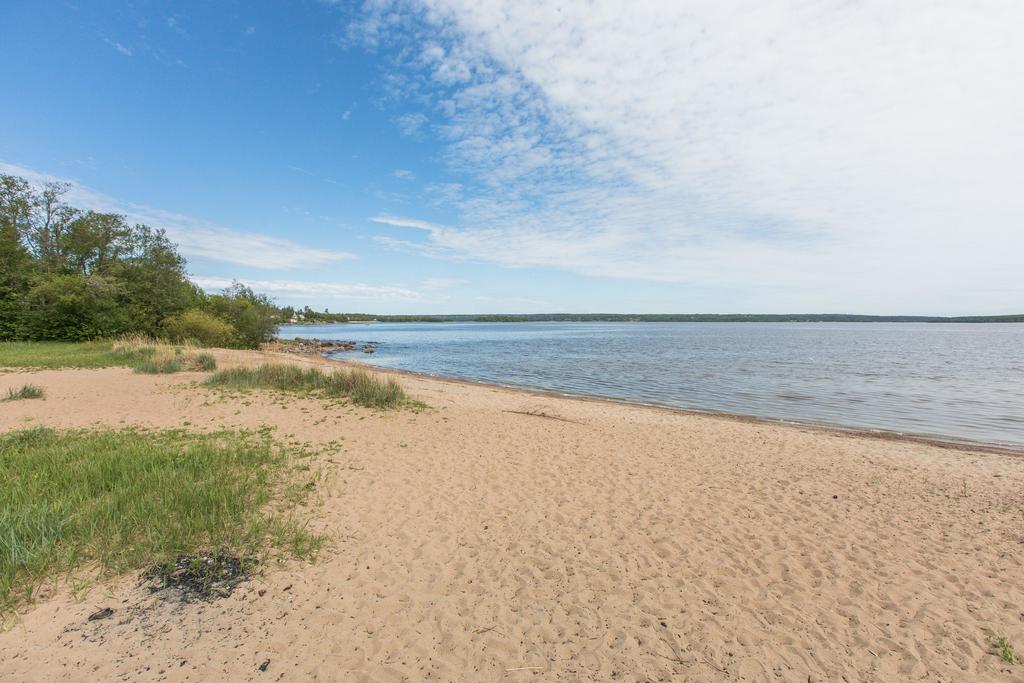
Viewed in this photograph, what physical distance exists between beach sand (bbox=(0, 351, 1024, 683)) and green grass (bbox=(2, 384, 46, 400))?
10.3m

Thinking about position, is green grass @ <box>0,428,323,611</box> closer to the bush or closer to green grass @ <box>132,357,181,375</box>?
green grass @ <box>132,357,181,375</box>

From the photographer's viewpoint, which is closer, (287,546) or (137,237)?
(287,546)

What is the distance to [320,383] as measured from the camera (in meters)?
16.0

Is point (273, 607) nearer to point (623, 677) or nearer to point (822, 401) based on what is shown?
point (623, 677)

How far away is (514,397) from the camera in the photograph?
18.1 meters

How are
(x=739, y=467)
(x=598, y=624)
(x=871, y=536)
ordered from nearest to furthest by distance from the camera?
(x=598, y=624) < (x=871, y=536) < (x=739, y=467)

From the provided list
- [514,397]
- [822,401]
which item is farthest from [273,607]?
[822,401]

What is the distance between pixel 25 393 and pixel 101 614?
538 inches

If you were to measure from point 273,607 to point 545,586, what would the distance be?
8.66ft

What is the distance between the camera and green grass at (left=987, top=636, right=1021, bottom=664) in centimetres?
366

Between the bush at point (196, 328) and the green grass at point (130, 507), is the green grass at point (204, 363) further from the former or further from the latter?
the bush at point (196, 328)

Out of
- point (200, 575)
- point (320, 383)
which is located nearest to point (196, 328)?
point (320, 383)

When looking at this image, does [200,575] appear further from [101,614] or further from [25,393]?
[25,393]

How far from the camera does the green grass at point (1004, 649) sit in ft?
12.0
